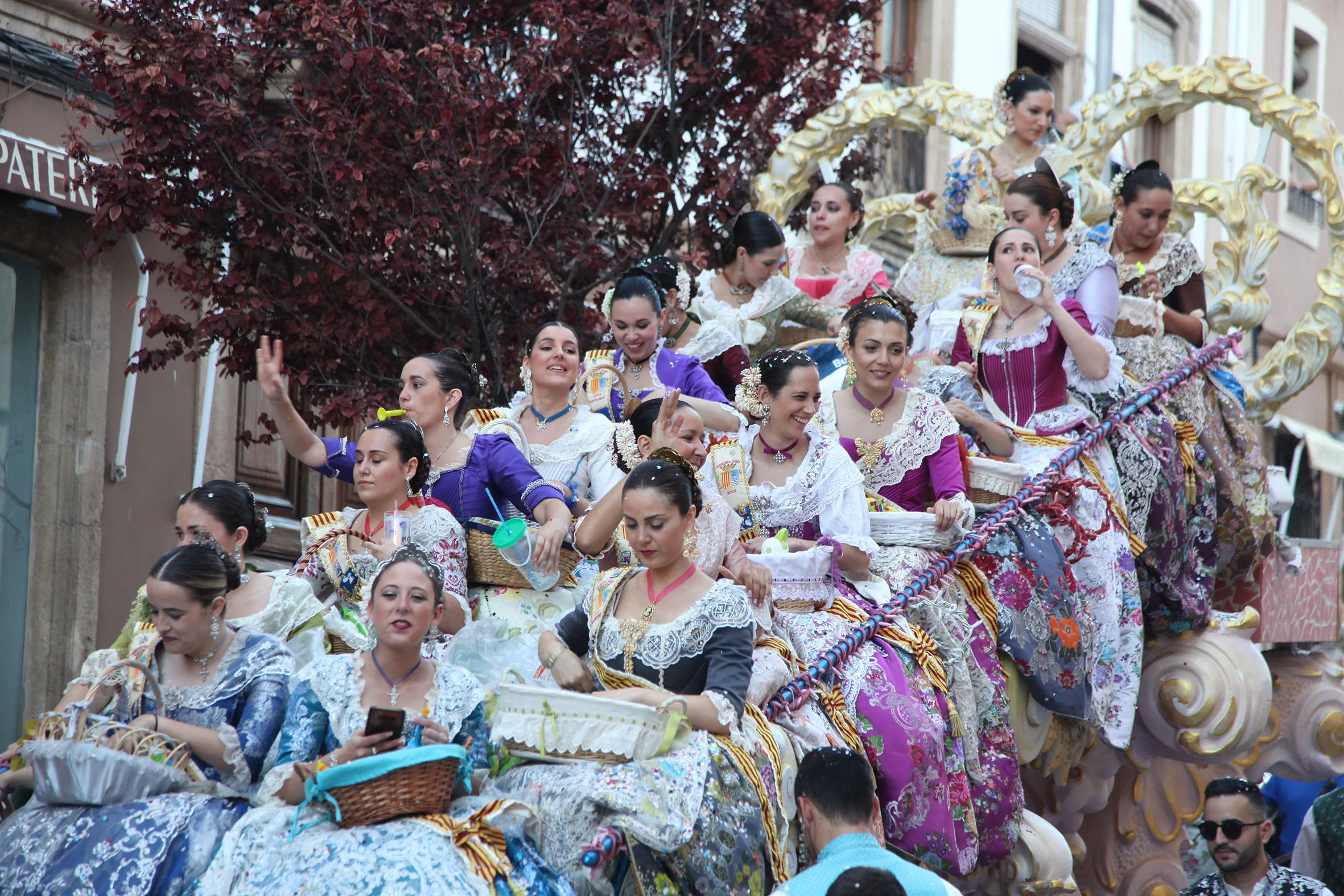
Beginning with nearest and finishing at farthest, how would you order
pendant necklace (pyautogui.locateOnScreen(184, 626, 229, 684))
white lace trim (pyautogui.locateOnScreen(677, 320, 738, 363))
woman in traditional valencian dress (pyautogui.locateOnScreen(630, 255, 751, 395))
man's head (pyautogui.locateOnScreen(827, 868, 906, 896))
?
1. man's head (pyautogui.locateOnScreen(827, 868, 906, 896))
2. pendant necklace (pyautogui.locateOnScreen(184, 626, 229, 684))
3. woman in traditional valencian dress (pyautogui.locateOnScreen(630, 255, 751, 395))
4. white lace trim (pyautogui.locateOnScreen(677, 320, 738, 363))

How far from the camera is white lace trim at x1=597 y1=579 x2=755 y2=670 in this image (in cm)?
446

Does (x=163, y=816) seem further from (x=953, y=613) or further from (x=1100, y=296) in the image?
(x=1100, y=296)

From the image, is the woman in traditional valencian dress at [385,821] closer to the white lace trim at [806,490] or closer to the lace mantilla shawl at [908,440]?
the white lace trim at [806,490]

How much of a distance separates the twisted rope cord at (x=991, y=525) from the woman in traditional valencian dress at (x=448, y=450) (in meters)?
0.99

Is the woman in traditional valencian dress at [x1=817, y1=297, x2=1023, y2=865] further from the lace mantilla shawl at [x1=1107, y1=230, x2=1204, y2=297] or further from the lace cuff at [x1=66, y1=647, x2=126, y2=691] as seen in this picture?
the lace cuff at [x1=66, y1=647, x2=126, y2=691]

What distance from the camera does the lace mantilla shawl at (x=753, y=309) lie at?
7.72m

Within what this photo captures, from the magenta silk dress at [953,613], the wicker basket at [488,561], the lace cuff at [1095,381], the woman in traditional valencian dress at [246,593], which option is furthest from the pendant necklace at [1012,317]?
the woman in traditional valencian dress at [246,593]

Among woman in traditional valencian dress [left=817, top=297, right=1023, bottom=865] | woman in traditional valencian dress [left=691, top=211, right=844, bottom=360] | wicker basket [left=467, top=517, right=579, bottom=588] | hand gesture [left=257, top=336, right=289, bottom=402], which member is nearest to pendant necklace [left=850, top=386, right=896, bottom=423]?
woman in traditional valencian dress [left=817, top=297, right=1023, bottom=865]

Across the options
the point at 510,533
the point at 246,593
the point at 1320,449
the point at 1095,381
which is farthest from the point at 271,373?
the point at 1320,449

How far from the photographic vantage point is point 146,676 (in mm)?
4391

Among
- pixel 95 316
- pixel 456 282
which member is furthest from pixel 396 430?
pixel 95 316

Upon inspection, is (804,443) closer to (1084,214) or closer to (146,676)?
(146,676)

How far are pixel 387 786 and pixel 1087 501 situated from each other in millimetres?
3525

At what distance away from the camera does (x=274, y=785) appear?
418 cm
